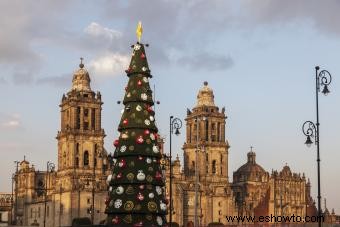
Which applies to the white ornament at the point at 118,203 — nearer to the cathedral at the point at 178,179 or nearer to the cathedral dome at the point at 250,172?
the cathedral at the point at 178,179

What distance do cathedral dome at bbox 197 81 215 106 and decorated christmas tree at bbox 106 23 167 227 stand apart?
85256mm

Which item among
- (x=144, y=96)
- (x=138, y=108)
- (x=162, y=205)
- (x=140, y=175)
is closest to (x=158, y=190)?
(x=162, y=205)

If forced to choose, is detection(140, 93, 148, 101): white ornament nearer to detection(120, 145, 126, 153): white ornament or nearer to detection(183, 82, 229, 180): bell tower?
detection(120, 145, 126, 153): white ornament

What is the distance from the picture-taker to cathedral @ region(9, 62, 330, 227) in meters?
119

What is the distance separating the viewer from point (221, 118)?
444 ft

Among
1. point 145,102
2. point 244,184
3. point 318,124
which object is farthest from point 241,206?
point 318,124

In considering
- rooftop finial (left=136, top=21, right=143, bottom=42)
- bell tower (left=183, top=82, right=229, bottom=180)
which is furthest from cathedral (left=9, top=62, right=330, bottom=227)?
rooftop finial (left=136, top=21, right=143, bottom=42)

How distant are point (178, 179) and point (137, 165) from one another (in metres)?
81.2

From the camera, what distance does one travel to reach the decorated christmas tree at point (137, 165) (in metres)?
48.2

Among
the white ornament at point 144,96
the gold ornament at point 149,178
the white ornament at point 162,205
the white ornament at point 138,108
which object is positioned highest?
the white ornament at point 144,96

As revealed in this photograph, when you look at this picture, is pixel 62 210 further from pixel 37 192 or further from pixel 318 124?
pixel 318 124

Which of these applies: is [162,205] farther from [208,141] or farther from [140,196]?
[208,141]

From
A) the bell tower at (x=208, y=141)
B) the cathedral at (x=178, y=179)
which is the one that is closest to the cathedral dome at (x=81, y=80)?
the cathedral at (x=178, y=179)

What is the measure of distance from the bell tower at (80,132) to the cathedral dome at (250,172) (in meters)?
40.1
